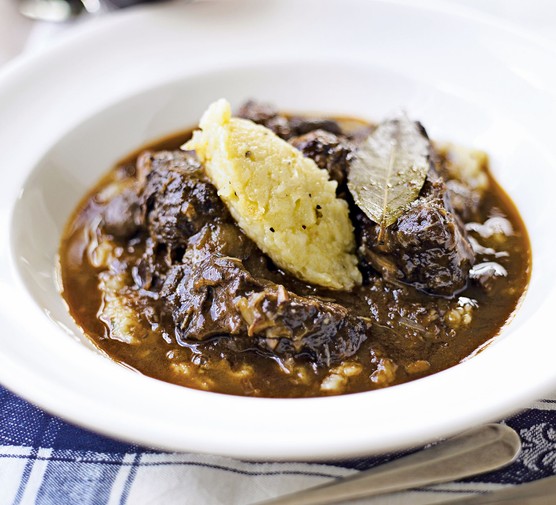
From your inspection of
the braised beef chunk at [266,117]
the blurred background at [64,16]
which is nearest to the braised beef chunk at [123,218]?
the braised beef chunk at [266,117]

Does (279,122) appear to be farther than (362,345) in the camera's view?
Yes

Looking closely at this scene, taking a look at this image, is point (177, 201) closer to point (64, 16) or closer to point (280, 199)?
point (280, 199)

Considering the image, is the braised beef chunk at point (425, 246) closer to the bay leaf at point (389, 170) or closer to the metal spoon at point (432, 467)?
the bay leaf at point (389, 170)

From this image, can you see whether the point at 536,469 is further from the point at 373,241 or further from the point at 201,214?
the point at 201,214

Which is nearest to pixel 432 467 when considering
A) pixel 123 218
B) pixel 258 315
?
pixel 258 315

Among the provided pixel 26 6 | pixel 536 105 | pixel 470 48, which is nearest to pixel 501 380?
pixel 536 105

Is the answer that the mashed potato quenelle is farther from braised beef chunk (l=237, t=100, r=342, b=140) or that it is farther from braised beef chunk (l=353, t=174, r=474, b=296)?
braised beef chunk (l=237, t=100, r=342, b=140)

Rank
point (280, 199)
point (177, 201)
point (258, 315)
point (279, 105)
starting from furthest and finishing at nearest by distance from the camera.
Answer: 1. point (279, 105)
2. point (177, 201)
3. point (280, 199)
4. point (258, 315)

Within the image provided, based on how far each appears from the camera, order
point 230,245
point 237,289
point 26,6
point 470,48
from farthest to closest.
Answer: point 26,6 → point 470,48 → point 230,245 → point 237,289
